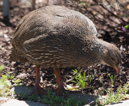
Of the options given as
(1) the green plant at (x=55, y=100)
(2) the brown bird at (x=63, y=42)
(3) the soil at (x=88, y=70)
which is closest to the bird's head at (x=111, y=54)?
(2) the brown bird at (x=63, y=42)

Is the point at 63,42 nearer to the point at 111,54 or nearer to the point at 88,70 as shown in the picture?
the point at 111,54

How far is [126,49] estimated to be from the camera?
5.81m

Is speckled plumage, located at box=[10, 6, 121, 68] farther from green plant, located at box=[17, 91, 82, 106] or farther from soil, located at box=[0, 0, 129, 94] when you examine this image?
soil, located at box=[0, 0, 129, 94]

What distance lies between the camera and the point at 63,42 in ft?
13.2

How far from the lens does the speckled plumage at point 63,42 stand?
13.3 ft

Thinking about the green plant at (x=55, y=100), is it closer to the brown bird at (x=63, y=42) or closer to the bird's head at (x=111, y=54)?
the brown bird at (x=63, y=42)

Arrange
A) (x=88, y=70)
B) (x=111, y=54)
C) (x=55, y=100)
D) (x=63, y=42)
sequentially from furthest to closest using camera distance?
(x=88, y=70), (x=55, y=100), (x=111, y=54), (x=63, y=42)

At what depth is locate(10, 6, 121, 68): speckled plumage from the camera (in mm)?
4043

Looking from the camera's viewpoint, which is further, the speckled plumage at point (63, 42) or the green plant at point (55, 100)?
the green plant at point (55, 100)

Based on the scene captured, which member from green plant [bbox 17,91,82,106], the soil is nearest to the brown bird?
green plant [bbox 17,91,82,106]

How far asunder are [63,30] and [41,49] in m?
0.56

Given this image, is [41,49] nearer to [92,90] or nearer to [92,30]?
[92,30]

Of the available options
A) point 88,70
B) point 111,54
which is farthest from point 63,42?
point 88,70

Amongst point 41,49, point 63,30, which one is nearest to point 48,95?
point 41,49
